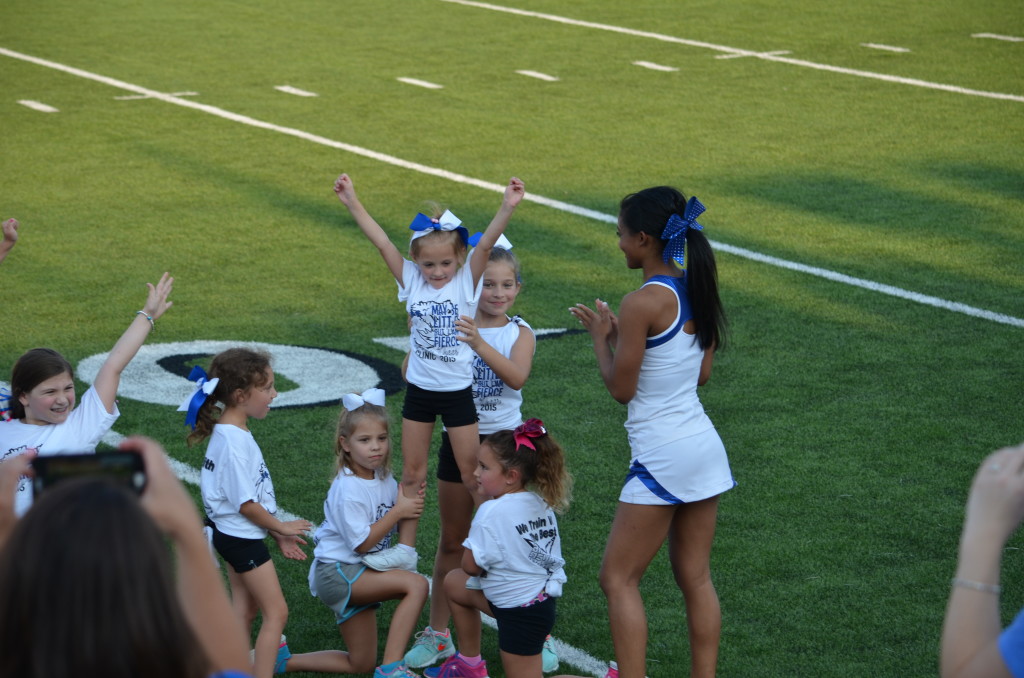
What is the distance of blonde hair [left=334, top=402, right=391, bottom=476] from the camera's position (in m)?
5.42

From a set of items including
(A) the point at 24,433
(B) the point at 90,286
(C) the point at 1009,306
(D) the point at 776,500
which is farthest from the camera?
(B) the point at 90,286

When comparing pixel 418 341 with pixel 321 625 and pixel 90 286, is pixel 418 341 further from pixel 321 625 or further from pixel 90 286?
pixel 90 286

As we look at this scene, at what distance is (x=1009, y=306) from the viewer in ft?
34.5

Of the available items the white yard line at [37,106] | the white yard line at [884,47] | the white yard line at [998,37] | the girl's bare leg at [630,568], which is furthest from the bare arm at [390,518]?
the white yard line at [998,37]

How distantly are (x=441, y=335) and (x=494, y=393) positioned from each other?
397 millimetres

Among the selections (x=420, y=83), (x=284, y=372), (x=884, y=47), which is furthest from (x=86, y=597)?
(x=884, y=47)

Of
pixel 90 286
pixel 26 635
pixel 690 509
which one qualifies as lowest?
pixel 90 286

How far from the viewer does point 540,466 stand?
5.03 m

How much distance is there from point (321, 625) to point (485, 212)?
329 inches

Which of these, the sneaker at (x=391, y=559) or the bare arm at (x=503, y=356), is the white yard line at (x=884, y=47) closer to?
the bare arm at (x=503, y=356)

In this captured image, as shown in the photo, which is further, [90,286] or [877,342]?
[90,286]

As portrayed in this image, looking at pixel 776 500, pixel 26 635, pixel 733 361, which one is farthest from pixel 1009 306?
pixel 26 635

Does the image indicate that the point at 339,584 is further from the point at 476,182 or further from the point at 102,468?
the point at 476,182

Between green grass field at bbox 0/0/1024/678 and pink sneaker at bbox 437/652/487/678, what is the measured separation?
0.20m
